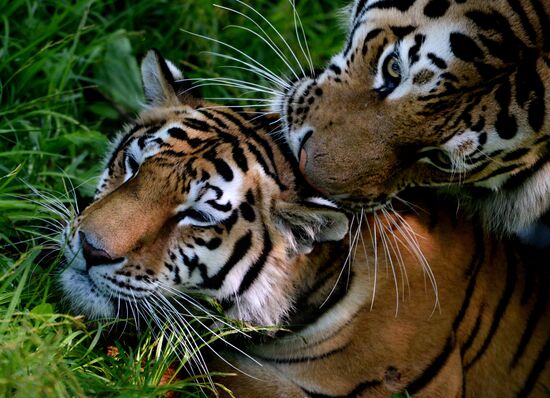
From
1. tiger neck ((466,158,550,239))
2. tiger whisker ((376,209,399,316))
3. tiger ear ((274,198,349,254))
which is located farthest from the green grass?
tiger neck ((466,158,550,239))

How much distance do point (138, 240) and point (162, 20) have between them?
2020mm

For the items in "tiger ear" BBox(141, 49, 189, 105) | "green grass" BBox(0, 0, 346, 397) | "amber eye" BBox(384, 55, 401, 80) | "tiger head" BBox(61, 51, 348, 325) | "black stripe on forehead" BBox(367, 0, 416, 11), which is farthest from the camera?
"tiger ear" BBox(141, 49, 189, 105)

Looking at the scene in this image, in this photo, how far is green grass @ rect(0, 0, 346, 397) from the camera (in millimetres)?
2570

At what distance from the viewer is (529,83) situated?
271cm

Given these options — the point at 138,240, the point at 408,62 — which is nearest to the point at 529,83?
the point at 408,62

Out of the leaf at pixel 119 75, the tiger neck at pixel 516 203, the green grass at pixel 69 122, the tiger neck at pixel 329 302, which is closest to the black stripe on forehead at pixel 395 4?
the green grass at pixel 69 122

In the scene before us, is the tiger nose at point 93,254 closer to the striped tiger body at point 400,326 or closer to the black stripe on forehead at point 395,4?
the striped tiger body at point 400,326

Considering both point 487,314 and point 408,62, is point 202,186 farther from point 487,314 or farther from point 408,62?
point 487,314

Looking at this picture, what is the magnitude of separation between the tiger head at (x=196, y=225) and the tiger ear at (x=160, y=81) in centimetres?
12

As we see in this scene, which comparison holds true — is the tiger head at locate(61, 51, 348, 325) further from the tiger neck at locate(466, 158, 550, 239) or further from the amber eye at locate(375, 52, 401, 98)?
the tiger neck at locate(466, 158, 550, 239)

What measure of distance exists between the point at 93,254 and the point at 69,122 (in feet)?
4.41

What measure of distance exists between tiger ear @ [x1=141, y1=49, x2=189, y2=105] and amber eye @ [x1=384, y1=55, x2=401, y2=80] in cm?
71

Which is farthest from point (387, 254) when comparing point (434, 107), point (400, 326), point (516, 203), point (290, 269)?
point (434, 107)

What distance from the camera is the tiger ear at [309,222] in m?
2.63
